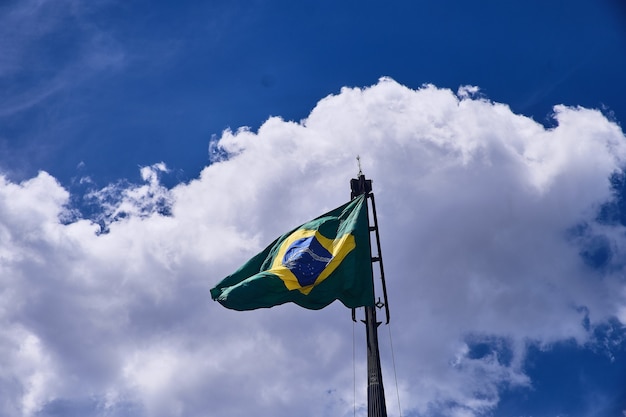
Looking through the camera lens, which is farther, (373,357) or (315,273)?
(315,273)

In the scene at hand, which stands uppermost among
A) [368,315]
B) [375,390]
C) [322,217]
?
[322,217]

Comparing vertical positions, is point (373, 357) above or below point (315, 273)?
below

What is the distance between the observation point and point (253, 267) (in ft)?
107

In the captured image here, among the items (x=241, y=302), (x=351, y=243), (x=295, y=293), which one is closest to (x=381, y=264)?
(x=351, y=243)

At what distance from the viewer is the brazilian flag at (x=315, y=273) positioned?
30.2m

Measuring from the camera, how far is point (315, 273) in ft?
100

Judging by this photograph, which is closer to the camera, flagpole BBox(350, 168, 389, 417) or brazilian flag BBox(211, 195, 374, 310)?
flagpole BBox(350, 168, 389, 417)

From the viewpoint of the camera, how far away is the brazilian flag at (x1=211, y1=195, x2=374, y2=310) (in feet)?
99.0

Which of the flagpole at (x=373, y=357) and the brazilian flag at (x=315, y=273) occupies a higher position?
the brazilian flag at (x=315, y=273)

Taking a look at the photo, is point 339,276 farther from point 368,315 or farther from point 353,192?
point 353,192

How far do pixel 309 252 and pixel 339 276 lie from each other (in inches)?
59.1

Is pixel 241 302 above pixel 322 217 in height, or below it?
below

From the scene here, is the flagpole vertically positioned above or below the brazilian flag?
below

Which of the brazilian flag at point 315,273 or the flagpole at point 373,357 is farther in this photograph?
the brazilian flag at point 315,273
